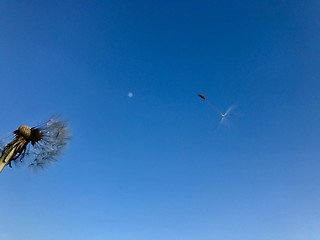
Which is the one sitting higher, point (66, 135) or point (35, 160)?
point (66, 135)

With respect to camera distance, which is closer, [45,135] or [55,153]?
[45,135]

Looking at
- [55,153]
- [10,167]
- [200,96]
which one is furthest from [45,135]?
[200,96]

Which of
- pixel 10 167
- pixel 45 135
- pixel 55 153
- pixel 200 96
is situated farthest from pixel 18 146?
pixel 200 96

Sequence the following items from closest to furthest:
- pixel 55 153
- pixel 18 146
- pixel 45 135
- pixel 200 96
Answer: pixel 18 146 < pixel 45 135 < pixel 55 153 < pixel 200 96

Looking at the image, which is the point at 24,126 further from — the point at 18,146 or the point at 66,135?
the point at 66,135

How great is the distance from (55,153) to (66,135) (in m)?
1.01

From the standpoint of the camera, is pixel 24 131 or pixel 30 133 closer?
pixel 24 131

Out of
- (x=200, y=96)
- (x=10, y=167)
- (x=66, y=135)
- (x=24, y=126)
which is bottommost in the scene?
(x=10, y=167)

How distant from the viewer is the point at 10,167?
38.6 ft

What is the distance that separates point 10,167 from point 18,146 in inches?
34.8

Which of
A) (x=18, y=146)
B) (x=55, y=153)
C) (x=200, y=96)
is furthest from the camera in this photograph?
(x=200, y=96)

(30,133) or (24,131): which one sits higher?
(30,133)

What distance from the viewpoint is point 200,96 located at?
23.5 m

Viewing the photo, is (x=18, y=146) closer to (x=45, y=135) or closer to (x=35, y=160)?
(x=45, y=135)
